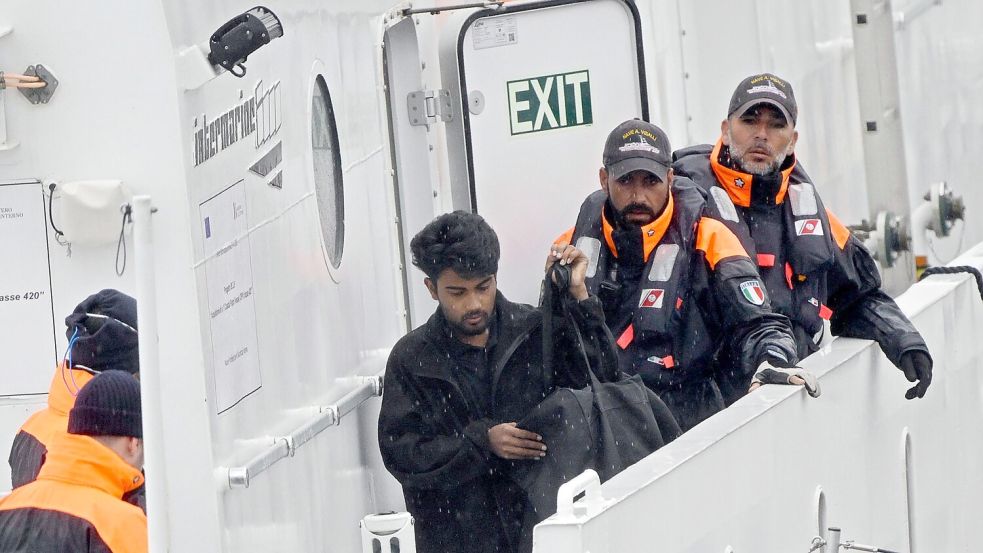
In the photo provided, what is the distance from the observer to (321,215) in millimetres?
4176

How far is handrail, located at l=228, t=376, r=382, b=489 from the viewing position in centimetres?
327

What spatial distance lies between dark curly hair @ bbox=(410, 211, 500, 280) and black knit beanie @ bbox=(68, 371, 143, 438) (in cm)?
102

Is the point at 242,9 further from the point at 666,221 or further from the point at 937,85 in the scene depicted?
the point at 937,85

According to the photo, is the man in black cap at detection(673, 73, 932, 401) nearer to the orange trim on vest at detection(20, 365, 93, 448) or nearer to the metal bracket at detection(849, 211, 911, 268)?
the metal bracket at detection(849, 211, 911, 268)

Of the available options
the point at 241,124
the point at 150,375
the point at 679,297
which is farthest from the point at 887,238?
the point at 150,375

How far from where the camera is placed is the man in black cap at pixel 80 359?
3.61 m

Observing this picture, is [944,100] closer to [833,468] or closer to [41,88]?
[833,468]

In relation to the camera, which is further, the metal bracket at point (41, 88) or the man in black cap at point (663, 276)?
the man in black cap at point (663, 276)

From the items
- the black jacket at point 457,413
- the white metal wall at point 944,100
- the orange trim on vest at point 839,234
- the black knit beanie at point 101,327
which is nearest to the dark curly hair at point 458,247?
the black jacket at point 457,413

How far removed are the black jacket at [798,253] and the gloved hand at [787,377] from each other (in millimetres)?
628

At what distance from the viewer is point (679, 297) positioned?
4438mm

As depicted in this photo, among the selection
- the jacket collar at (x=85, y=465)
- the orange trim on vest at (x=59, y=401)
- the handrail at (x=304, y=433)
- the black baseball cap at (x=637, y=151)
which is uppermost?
the black baseball cap at (x=637, y=151)

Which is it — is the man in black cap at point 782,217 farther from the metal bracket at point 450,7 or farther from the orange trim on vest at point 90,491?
the orange trim on vest at point 90,491

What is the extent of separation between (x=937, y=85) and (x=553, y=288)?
4.46 m
